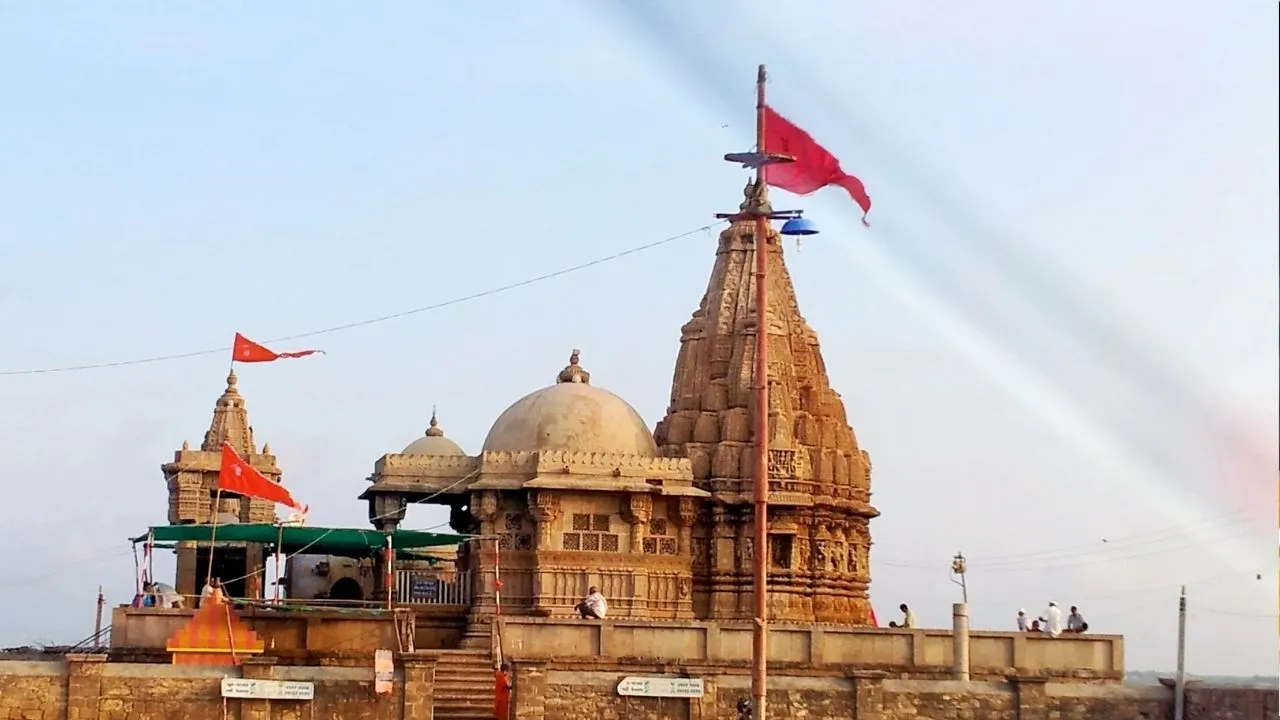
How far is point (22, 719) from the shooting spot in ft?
102

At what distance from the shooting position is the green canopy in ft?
126

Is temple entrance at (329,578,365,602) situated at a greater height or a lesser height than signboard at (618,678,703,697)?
greater

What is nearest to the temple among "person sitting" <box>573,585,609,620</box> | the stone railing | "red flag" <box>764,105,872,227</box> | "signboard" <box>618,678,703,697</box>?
"person sitting" <box>573,585,609,620</box>

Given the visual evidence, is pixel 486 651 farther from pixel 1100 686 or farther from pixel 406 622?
pixel 1100 686

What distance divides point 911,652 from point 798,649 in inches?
88.9

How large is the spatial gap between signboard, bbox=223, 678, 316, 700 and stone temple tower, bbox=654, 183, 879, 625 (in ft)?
49.2

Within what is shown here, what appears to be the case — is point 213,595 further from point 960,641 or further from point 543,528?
point 960,641

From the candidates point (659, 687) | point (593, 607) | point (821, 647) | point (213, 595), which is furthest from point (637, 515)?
point (213, 595)

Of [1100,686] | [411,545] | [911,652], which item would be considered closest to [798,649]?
[911,652]

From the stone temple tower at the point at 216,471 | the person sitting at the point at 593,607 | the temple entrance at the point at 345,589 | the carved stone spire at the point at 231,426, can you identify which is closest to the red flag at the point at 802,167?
the person sitting at the point at 593,607

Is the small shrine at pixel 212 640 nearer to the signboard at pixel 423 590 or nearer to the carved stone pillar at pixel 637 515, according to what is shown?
the signboard at pixel 423 590

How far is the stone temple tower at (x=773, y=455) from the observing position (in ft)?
149

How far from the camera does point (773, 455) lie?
151 feet

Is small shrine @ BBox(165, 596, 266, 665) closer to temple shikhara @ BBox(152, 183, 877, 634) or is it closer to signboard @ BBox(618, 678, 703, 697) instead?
temple shikhara @ BBox(152, 183, 877, 634)
